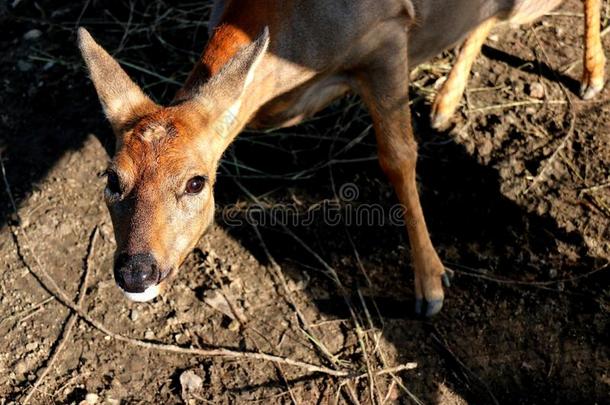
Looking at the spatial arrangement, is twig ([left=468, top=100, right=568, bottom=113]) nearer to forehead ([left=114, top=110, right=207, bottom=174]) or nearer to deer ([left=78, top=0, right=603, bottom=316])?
deer ([left=78, top=0, right=603, bottom=316])

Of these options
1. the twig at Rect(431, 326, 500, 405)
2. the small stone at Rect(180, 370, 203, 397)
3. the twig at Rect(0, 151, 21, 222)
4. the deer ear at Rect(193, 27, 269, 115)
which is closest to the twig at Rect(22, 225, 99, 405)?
the twig at Rect(0, 151, 21, 222)

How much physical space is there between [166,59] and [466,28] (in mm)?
2280

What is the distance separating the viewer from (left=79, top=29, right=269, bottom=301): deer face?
3402 millimetres

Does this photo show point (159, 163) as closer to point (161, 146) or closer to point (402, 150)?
point (161, 146)

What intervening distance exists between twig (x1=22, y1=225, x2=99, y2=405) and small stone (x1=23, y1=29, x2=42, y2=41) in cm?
204

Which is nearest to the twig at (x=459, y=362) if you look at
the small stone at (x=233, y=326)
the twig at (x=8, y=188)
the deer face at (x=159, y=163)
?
the small stone at (x=233, y=326)

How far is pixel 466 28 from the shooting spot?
16.6 ft

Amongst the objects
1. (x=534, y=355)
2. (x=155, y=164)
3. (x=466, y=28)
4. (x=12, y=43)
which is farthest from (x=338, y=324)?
(x=12, y=43)

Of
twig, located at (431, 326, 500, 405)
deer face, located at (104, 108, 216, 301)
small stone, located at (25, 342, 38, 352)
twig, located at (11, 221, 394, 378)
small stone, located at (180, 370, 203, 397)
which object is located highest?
deer face, located at (104, 108, 216, 301)

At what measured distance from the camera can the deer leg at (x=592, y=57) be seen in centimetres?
545

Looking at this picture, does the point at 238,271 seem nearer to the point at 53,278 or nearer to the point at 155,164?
the point at 53,278

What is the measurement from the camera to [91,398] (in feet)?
14.0

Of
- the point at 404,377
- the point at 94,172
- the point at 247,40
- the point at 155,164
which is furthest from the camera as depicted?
the point at 94,172

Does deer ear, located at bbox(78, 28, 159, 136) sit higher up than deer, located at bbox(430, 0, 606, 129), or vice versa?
deer ear, located at bbox(78, 28, 159, 136)
